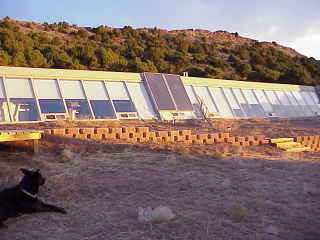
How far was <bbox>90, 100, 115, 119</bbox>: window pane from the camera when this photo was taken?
13.5 meters

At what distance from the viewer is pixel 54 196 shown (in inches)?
235

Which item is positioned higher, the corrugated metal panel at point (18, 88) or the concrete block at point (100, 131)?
the corrugated metal panel at point (18, 88)

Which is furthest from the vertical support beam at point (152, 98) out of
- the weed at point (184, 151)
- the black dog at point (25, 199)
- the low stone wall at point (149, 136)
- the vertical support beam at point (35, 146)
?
the black dog at point (25, 199)

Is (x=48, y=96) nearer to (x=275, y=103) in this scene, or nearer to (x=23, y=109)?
(x=23, y=109)

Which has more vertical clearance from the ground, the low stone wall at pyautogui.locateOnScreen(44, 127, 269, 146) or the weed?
the low stone wall at pyautogui.locateOnScreen(44, 127, 269, 146)

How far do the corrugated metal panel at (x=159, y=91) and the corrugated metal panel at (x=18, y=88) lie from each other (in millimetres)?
5071

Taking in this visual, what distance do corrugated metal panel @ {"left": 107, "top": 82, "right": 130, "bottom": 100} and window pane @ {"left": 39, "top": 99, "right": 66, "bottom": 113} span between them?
223 centimetres

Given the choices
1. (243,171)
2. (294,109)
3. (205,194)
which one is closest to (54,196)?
(205,194)

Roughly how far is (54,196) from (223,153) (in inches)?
228

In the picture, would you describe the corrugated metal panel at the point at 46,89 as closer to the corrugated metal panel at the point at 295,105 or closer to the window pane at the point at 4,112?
the window pane at the point at 4,112

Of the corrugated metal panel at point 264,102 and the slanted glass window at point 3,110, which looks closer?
the slanted glass window at point 3,110

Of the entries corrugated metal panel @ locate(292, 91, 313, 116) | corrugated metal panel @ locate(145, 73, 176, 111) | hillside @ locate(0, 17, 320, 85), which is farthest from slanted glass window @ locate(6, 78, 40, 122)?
corrugated metal panel @ locate(292, 91, 313, 116)

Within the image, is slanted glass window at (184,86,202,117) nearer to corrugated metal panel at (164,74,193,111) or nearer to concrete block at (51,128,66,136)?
corrugated metal panel at (164,74,193,111)

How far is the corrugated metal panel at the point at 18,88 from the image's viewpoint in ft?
41.0
